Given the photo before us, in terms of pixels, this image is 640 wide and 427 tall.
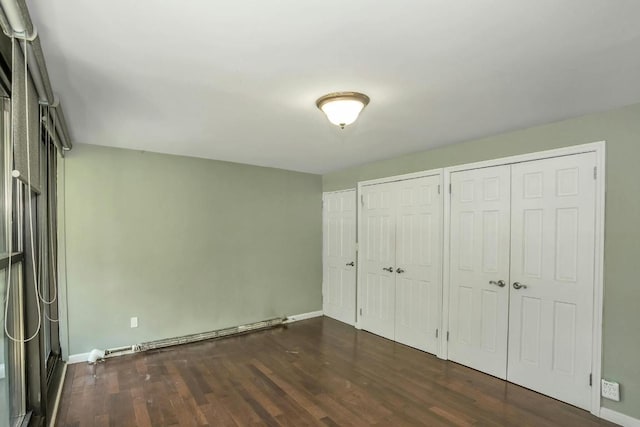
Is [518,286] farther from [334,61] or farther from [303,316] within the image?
[303,316]

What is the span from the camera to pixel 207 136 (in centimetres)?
328

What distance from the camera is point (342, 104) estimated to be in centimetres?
220

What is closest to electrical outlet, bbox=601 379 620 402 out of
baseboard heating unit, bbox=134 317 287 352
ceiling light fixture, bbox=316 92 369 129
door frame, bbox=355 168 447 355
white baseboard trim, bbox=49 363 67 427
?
door frame, bbox=355 168 447 355

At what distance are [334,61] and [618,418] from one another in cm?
322

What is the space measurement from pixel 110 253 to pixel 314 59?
10.7 ft

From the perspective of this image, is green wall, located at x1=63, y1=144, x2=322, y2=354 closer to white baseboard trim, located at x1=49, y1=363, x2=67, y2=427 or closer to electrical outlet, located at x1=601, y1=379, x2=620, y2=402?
white baseboard trim, located at x1=49, y1=363, x2=67, y2=427

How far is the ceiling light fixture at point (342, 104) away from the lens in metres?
2.18

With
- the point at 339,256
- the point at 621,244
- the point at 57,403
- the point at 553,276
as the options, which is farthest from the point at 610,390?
the point at 57,403

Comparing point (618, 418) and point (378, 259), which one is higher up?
point (378, 259)

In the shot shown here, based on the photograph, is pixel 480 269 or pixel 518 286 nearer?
pixel 518 286

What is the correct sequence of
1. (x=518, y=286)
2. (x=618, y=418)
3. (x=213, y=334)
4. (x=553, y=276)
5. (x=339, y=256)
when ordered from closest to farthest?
(x=618, y=418), (x=553, y=276), (x=518, y=286), (x=213, y=334), (x=339, y=256)

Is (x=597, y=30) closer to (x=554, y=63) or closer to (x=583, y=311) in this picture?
(x=554, y=63)

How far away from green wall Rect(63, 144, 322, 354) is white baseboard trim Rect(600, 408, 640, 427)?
360cm

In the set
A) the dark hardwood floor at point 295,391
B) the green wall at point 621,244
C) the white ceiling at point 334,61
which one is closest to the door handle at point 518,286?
the green wall at point 621,244
